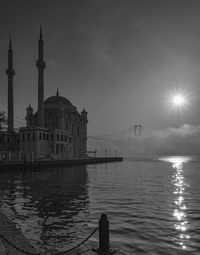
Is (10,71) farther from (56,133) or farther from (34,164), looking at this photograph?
(34,164)

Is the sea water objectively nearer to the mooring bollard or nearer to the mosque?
the mooring bollard

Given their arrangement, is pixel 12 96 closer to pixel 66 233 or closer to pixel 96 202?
pixel 96 202

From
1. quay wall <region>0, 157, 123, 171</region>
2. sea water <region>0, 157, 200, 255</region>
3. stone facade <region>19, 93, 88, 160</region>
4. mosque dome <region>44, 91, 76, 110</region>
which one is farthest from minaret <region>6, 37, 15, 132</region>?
sea water <region>0, 157, 200, 255</region>

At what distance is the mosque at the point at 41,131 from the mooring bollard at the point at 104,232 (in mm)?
62129

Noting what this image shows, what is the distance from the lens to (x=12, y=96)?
87812 mm

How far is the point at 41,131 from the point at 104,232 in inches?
3066

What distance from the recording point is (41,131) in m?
83.3

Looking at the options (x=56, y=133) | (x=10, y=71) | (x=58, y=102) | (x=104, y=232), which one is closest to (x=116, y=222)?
(x=104, y=232)

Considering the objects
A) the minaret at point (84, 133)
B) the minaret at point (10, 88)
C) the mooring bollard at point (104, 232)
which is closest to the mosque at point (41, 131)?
the minaret at point (10, 88)

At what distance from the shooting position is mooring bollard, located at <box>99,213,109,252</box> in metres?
7.67

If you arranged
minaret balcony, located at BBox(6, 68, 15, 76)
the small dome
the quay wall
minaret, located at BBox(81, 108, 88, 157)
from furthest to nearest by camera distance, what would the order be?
1. minaret, located at BBox(81, 108, 88, 157)
2. the small dome
3. minaret balcony, located at BBox(6, 68, 15, 76)
4. the quay wall

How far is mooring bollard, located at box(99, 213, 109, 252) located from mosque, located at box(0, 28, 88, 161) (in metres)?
62.1

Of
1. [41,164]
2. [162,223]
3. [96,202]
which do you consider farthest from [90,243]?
[41,164]

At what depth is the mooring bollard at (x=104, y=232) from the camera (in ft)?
25.2
